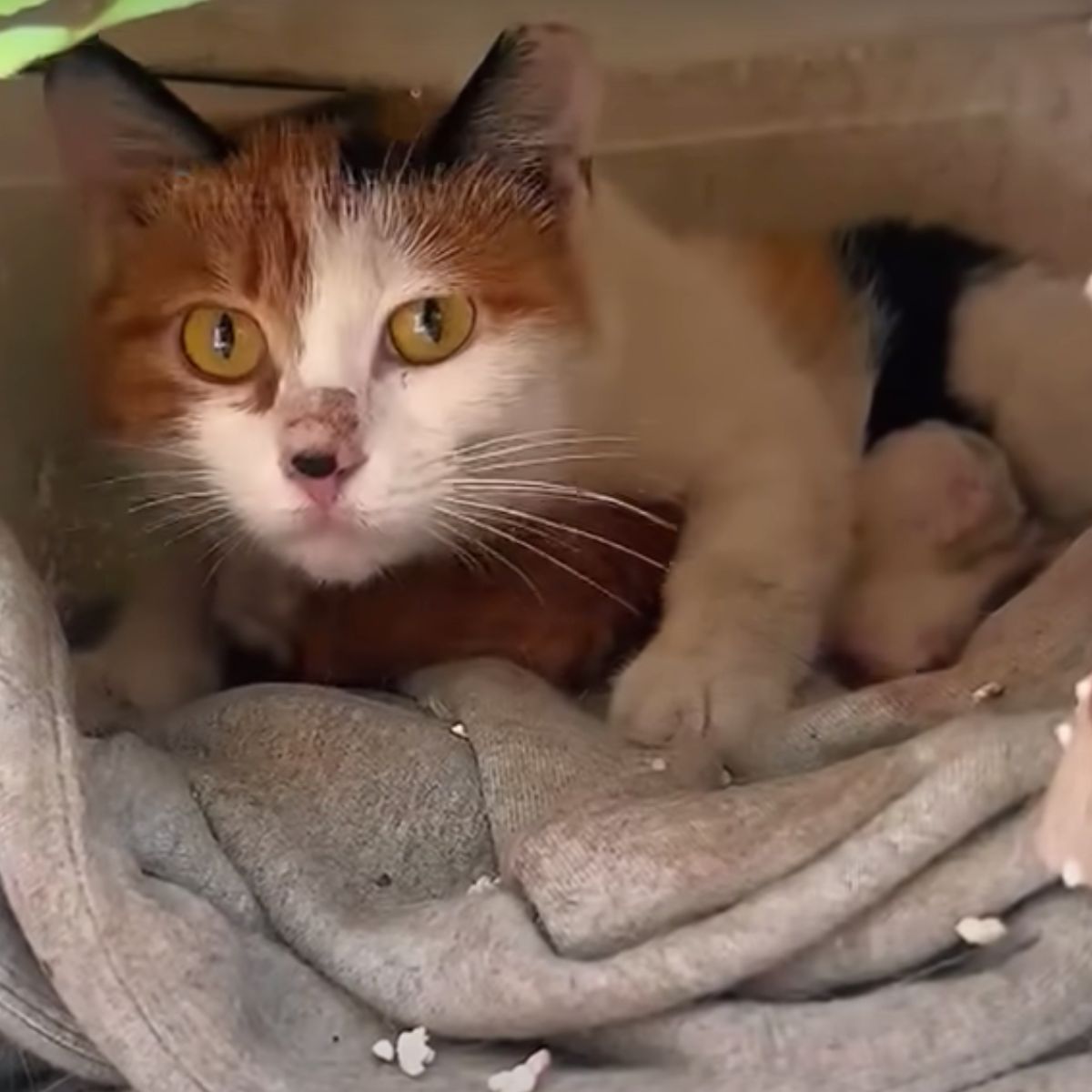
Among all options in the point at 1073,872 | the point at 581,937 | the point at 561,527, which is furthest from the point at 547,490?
the point at 1073,872

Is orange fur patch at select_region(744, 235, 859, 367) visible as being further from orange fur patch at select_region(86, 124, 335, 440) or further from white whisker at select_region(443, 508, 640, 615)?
orange fur patch at select_region(86, 124, 335, 440)

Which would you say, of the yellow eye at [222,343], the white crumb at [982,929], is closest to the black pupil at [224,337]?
the yellow eye at [222,343]

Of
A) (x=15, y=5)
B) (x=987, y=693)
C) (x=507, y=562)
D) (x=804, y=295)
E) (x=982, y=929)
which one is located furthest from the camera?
(x=804, y=295)

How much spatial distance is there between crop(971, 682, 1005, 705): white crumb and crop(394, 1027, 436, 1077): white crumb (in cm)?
38

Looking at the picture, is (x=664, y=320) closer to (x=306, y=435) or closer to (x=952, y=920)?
(x=306, y=435)

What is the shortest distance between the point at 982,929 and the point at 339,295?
0.56 m

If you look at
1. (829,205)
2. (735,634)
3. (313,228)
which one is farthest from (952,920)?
(829,205)

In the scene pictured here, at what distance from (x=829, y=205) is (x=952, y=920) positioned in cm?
97

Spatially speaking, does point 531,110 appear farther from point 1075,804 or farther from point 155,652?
point 1075,804

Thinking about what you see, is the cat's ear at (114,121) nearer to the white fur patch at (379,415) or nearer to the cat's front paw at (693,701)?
the white fur patch at (379,415)

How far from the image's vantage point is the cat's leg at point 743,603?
113 cm

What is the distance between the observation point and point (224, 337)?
1197 millimetres

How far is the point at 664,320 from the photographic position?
1.37m

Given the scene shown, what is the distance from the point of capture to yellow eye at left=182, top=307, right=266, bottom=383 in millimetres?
1185
